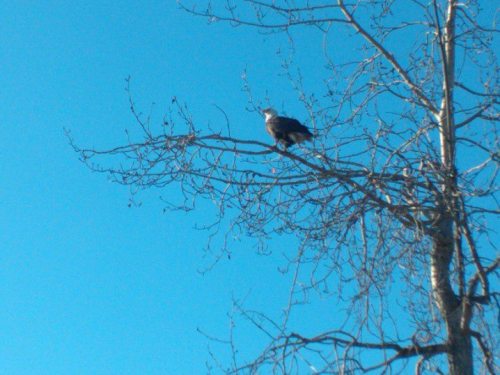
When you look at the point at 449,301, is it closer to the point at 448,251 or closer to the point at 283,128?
the point at 448,251

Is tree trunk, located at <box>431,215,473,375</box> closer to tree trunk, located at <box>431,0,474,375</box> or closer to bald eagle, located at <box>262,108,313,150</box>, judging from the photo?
tree trunk, located at <box>431,0,474,375</box>

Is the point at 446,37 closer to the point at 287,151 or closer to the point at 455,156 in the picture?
the point at 455,156

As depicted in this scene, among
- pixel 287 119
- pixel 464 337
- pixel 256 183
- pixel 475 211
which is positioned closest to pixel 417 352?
pixel 464 337

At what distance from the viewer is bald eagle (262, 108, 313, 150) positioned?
32.1ft

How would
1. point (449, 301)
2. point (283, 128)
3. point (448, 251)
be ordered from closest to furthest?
1. point (449, 301)
2. point (448, 251)
3. point (283, 128)

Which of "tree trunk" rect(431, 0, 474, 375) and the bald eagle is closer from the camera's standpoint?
"tree trunk" rect(431, 0, 474, 375)

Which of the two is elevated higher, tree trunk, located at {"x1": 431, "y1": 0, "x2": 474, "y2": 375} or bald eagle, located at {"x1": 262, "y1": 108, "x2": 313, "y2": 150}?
bald eagle, located at {"x1": 262, "y1": 108, "x2": 313, "y2": 150}

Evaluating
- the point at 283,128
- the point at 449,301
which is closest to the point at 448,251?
the point at 449,301

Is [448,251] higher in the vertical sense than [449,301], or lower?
higher

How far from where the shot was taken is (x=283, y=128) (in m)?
10.2

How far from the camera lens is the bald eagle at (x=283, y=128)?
9.79 m

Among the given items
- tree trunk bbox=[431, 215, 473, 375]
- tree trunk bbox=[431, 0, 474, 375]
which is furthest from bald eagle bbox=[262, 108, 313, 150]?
tree trunk bbox=[431, 215, 473, 375]

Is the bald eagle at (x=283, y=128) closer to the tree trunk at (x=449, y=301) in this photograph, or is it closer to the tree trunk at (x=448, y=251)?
the tree trunk at (x=448, y=251)

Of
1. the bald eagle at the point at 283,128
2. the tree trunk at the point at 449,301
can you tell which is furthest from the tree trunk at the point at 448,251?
the bald eagle at the point at 283,128
